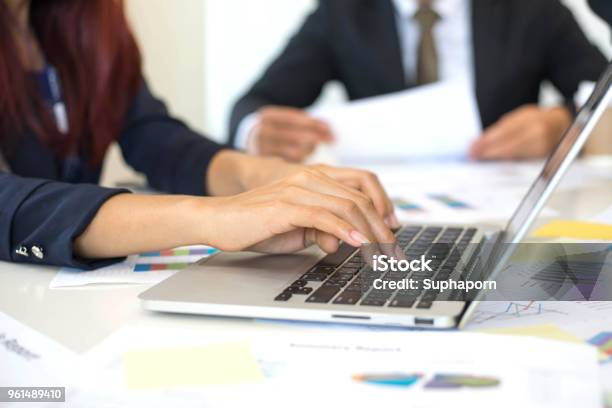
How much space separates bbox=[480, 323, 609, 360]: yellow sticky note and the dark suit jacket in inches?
56.7

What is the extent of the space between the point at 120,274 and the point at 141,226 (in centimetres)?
6

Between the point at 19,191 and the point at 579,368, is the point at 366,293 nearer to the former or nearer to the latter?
the point at 579,368

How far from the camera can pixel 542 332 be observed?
563 millimetres

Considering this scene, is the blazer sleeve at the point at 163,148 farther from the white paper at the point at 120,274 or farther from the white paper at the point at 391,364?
the white paper at the point at 391,364

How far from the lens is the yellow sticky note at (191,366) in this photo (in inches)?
19.0

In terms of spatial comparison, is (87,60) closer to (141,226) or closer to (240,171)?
(240,171)

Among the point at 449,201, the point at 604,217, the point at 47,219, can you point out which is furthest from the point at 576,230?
the point at 47,219

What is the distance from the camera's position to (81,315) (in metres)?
0.62

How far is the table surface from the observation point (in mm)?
579

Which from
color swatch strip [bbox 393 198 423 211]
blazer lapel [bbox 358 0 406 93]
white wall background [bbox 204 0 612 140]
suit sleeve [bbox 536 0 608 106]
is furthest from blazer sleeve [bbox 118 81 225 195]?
white wall background [bbox 204 0 612 140]

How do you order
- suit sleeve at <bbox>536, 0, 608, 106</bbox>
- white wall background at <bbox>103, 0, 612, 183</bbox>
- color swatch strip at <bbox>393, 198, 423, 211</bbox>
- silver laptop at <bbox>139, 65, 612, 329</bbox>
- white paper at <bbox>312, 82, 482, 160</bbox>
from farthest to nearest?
white wall background at <bbox>103, 0, 612, 183</bbox>, suit sleeve at <bbox>536, 0, 608, 106</bbox>, white paper at <bbox>312, 82, 482, 160</bbox>, color swatch strip at <bbox>393, 198, 423, 211</bbox>, silver laptop at <bbox>139, 65, 612, 329</bbox>

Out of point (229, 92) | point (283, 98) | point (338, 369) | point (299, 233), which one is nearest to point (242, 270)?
point (299, 233)

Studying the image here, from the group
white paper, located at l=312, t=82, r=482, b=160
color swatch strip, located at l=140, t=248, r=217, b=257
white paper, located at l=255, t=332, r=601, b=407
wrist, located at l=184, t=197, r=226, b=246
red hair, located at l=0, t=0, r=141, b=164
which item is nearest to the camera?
white paper, located at l=255, t=332, r=601, b=407

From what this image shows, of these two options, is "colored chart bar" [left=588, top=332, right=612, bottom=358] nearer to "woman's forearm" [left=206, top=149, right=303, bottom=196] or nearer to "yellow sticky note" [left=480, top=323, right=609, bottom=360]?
"yellow sticky note" [left=480, top=323, right=609, bottom=360]
